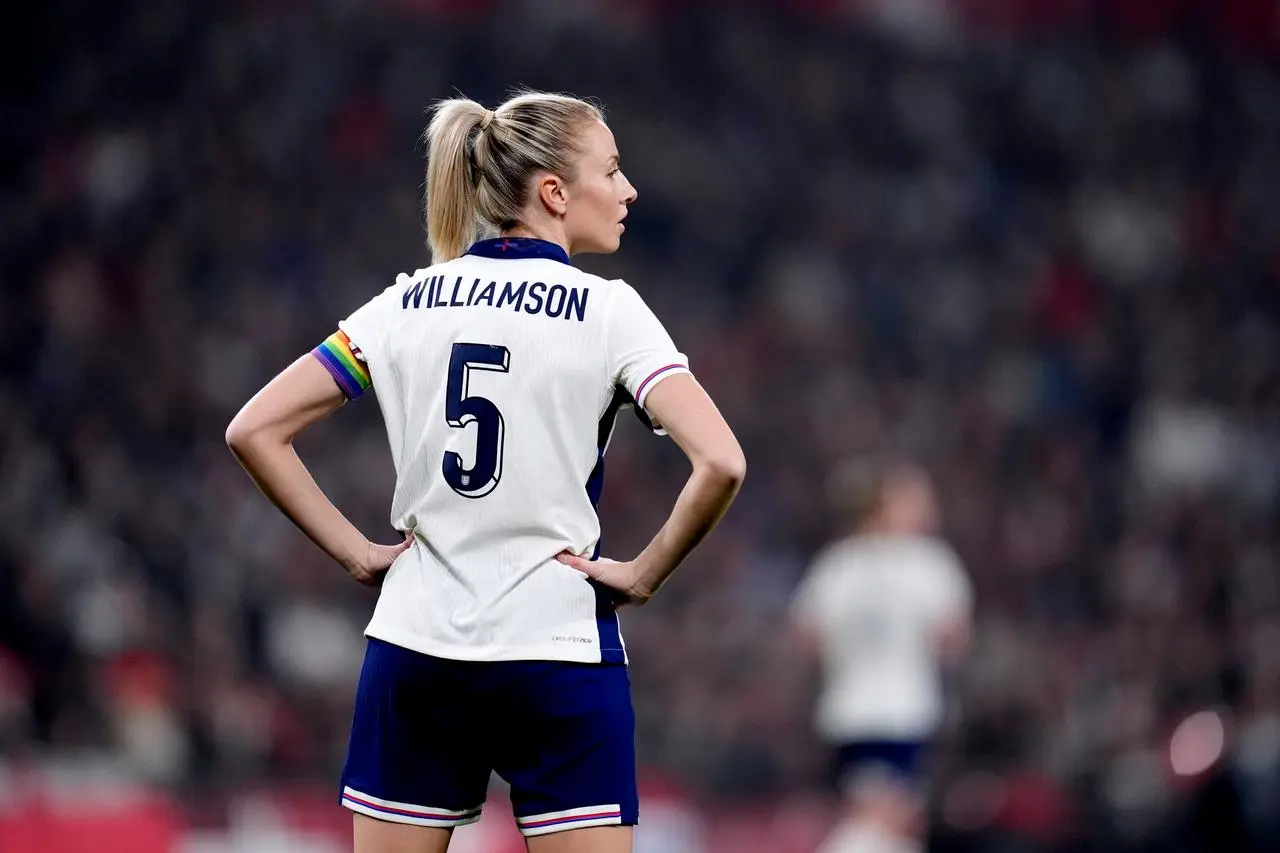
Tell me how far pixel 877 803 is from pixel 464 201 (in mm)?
4603

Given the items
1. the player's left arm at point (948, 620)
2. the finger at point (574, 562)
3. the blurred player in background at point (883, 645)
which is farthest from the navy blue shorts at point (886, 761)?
the finger at point (574, 562)

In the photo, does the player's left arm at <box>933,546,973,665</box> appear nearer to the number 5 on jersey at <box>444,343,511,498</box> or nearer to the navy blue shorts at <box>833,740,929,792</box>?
the navy blue shorts at <box>833,740,929,792</box>

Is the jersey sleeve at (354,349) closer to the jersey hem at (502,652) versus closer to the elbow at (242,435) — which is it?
the elbow at (242,435)

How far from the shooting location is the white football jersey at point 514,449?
2.79 m

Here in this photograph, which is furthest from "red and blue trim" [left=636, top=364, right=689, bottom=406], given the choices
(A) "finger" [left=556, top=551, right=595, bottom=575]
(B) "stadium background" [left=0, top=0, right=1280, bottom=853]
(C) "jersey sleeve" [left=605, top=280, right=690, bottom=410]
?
(B) "stadium background" [left=0, top=0, right=1280, bottom=853]

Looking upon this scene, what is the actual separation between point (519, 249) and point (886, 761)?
15.0 ft

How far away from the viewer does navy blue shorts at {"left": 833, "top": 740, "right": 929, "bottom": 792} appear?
6.97m

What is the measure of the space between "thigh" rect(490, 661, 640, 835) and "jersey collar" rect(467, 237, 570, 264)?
669mm

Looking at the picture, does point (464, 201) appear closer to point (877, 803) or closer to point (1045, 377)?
point (877, 803)

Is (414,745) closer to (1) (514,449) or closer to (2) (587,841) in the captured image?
(2) (587,841)

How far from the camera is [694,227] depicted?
1455 cm

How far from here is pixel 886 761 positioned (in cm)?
699

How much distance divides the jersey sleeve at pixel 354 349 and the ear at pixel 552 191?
27 cm

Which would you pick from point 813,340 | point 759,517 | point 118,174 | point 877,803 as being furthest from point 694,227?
point 877,803
